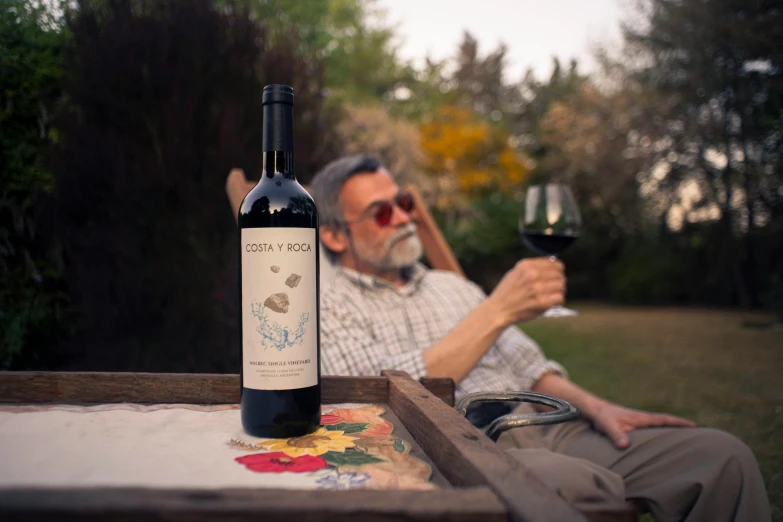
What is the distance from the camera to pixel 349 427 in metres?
1.07

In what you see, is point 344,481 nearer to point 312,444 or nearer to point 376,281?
point 312,444

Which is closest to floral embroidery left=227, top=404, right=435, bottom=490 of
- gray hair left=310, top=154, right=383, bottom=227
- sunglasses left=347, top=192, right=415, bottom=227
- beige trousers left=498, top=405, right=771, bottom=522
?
beige trousers left=498, top=405, right=771, bottom=522

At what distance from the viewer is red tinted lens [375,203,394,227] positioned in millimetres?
2344

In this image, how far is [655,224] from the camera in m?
14.6

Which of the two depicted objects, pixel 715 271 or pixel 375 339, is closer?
pixel 375 339

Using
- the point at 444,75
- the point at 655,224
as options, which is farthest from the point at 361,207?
the point at 444,75

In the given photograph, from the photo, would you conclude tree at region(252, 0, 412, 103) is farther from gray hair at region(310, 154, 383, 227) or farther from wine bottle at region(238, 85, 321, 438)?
wine bottle at region(238, 85, 321, 438)

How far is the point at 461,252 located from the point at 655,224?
18.3 ft

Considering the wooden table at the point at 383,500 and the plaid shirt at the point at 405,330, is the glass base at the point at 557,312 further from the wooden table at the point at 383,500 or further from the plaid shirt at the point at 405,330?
the wooden table at the point at 383,500

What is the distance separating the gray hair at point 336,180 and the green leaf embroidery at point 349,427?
1421mm

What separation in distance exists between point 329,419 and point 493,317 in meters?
0.88

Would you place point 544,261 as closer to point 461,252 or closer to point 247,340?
point 247,340

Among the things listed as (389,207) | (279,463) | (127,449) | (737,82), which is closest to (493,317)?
(389,207)

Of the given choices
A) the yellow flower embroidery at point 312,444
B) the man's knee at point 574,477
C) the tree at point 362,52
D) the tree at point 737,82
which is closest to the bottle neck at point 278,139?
the yellow flower embroidery at point 312,444
